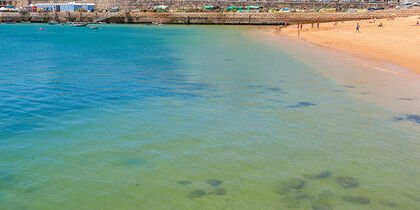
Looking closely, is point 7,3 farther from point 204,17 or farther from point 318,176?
point 318,176

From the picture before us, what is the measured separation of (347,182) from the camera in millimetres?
8688

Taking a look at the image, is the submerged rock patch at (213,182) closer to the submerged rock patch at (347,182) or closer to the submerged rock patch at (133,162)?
the submerged rock patch at (133,162)

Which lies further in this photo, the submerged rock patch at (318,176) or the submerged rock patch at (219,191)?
the submerged rock patch at (318,176)

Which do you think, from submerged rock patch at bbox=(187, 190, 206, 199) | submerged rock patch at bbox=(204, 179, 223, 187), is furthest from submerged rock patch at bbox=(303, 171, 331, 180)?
submerged rock patch at bbox=(187, 190, 206, 199)

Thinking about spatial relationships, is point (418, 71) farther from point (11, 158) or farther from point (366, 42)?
point (11, 158)

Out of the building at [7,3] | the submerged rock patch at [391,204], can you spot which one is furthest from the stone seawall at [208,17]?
the submerged rock patch at [391,204]

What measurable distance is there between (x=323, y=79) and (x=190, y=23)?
2858 inches

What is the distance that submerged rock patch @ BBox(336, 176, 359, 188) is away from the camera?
8.55 metres

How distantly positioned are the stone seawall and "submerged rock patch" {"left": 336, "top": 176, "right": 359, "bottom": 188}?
78248 mm

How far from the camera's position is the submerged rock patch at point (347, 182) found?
8.55 m

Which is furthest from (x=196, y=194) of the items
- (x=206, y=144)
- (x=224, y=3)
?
(x=224, y=3)

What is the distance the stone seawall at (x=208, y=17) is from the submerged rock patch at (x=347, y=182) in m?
78.2

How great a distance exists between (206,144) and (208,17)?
80821 millimetres

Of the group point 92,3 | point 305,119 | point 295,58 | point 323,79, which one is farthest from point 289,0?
point 305,119
